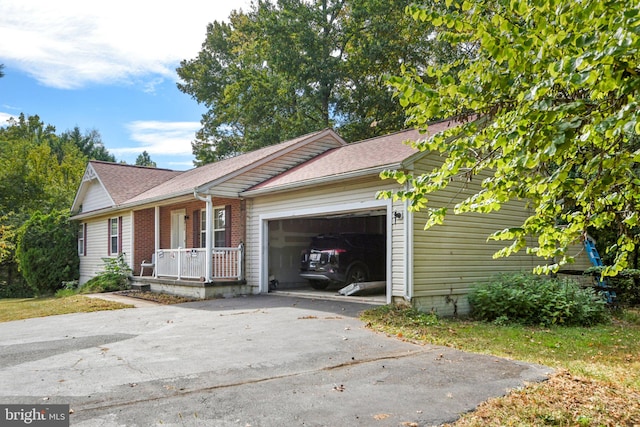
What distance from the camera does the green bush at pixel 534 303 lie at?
33.5 ft

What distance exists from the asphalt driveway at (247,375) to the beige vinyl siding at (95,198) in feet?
39.3

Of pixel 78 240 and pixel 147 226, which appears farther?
pixel 78 240

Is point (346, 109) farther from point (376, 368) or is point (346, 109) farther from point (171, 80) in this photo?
point (376, 368)

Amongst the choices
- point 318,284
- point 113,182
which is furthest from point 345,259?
point 113,182

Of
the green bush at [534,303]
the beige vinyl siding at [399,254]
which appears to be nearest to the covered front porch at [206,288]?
A: the beige vinyl siding at [399,254]

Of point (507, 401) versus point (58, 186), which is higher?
point (58, 186)

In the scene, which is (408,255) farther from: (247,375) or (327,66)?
(327,66)

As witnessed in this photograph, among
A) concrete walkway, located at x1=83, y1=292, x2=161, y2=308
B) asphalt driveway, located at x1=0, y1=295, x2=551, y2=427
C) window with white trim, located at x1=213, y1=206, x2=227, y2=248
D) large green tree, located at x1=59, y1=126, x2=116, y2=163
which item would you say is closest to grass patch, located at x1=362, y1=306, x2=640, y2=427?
asphalt driveway, located at x1=0, y1=295, x2=551, y2=427

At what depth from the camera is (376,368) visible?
583 cm

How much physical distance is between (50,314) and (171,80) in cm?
2952

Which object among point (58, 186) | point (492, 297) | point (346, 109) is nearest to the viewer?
point (492, 297)

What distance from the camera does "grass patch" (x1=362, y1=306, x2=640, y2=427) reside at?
4.24 meters

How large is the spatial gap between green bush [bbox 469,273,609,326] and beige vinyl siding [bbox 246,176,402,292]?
90.1 inches

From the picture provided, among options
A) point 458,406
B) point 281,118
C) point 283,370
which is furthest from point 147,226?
point 458,406
